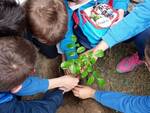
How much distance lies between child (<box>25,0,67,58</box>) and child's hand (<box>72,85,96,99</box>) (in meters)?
0.45

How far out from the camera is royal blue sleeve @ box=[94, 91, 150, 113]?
2.06 m

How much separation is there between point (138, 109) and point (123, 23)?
51cm

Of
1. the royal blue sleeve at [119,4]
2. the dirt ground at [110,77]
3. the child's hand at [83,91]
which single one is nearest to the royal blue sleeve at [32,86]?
the child's hand at [83,91]

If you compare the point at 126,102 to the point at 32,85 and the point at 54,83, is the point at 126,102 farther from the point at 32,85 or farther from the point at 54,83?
the point at 32,85

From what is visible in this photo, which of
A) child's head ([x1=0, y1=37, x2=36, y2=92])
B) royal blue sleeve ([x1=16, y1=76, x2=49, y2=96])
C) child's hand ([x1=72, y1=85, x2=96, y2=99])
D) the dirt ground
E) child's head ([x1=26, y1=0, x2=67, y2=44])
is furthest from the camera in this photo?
the dirt ground

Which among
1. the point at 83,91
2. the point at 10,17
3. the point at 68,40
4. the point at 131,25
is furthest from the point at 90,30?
the point at 10,17

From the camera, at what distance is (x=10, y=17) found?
1.73 m

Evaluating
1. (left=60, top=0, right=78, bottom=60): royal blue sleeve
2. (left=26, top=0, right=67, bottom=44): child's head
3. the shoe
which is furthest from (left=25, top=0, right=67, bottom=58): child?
the shoe

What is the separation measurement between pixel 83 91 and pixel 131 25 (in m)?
0.52

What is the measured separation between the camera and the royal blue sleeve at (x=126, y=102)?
81.1 inches

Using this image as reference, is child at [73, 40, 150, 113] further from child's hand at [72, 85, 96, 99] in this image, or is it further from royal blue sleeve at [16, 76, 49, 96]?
royal blue sleeve at [16, 76, 49, 96]

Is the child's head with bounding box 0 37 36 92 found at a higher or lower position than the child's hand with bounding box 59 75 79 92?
higher

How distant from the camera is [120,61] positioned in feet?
8.43

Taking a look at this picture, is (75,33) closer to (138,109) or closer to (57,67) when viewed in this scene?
(57,67)
